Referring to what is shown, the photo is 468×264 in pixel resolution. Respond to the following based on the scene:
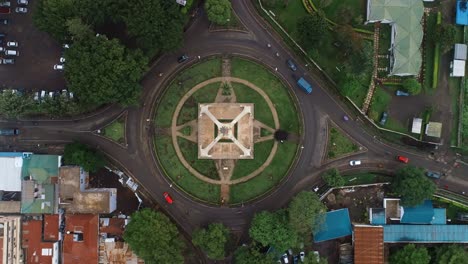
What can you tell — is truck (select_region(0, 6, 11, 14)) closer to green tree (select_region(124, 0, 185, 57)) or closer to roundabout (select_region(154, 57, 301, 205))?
green tree (select_region(124, 0, 185, 57))

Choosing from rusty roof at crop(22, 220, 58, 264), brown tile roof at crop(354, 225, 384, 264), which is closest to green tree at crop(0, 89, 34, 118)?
rusty roof at crop(22, 220, 58, 264)

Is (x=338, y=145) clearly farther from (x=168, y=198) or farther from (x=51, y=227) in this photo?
(x=51, y=227)

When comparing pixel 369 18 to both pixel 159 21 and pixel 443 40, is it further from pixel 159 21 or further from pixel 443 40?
pixel 159 21

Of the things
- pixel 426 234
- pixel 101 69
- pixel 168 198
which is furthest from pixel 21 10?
pixel 426 234

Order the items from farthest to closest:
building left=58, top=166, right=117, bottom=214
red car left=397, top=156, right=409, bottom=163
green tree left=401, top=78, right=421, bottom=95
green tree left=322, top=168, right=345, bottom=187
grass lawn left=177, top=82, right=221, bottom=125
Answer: grass lawn left=177, top=82, right=221, bottom=125 → red car left=397, top=156, right=409, bottom=163 → green tree left=401, top=78, right=421, bottom=95 → green tree left=322, top=168, right=345, bottom=187 → building left=58, top=166, right=117, bottom=214

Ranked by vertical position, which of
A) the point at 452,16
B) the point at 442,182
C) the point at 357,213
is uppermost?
the point at 452,16

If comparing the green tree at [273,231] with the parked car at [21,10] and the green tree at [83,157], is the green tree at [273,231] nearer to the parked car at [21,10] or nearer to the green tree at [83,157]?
the green tree at [83,157]

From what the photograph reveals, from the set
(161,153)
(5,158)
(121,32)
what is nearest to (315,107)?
(161,153)
